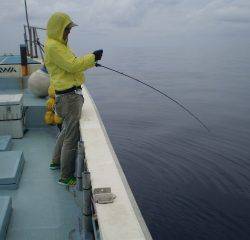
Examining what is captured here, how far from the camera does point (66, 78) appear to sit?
4371 mm

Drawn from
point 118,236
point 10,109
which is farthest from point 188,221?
point 118,236

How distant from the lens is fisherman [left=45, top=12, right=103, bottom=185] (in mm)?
4051

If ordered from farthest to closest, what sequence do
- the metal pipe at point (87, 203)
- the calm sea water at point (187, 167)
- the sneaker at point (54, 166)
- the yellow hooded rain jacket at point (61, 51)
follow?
the calm sea water at point (187, 167), the sneaker at point (54, 166), the yellow hooded rain jacket at point (61, 51), the metal pipe at point (87, 203)

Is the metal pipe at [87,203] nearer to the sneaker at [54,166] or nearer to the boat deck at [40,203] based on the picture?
the boat deck at [40,203]

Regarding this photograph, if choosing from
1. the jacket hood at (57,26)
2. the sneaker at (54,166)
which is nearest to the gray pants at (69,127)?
the sneaker at (54,166)

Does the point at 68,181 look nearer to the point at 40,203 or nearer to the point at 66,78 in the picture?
the point at 40,203

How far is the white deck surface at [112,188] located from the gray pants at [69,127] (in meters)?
0.17

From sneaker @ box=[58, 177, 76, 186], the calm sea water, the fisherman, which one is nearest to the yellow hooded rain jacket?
the fisherman

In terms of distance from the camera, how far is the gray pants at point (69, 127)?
4.42 meters

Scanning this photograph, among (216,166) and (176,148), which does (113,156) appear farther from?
(176,148)

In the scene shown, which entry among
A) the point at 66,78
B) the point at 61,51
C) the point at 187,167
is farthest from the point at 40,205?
the point at 187,167

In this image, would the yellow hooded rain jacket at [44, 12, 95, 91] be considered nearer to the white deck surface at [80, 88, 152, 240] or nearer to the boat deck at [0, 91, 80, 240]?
the white deck surface at [80, 88, 152, 240]

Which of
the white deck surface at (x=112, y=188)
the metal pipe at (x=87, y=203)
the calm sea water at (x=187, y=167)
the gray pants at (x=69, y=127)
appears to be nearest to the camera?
the white deck surface at (x=112, y=188)

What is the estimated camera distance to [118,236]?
227 cm
